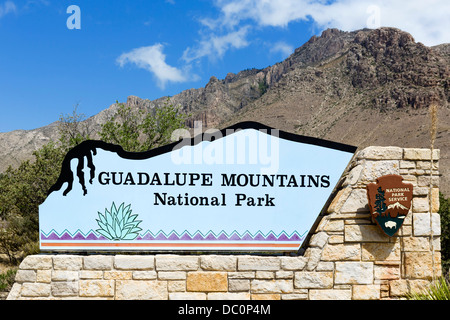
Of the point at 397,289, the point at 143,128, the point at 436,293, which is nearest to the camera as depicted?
the point at 436,293

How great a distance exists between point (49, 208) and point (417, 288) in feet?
20.4

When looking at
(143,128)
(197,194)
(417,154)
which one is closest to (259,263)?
(197,194)

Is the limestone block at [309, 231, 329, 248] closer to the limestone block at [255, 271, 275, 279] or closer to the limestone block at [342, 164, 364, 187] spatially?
the limestone block at [255, 271, 275, 279]

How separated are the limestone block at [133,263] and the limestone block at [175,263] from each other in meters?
0.11

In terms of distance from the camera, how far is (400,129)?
54188mm

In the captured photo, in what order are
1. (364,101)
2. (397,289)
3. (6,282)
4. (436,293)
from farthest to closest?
(364,101) < (6,282) < (397,289) < (436,293)

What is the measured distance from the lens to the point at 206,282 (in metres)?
6.02

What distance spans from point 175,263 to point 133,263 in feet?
2.24

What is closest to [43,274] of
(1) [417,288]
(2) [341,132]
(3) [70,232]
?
(3) [70,232]

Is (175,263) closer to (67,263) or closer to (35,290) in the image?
(67,263)

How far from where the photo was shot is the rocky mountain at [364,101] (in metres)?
54.0

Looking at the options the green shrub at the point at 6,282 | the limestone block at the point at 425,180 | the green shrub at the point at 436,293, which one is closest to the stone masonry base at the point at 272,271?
the green shrub at the point at 436,293

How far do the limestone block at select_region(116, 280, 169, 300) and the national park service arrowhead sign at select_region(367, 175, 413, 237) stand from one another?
361cm
